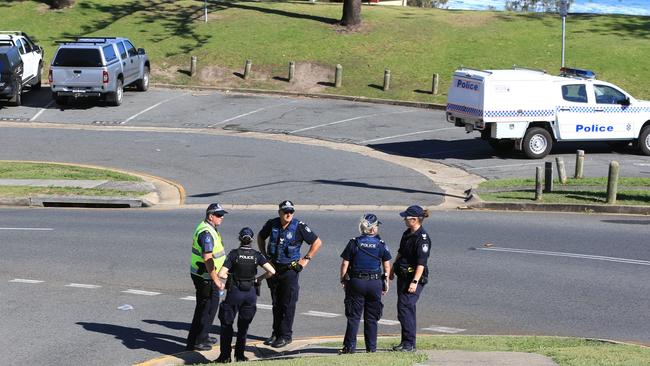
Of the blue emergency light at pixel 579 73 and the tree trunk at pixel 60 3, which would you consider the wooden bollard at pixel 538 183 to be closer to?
the blue emergency light at pixel 579 73

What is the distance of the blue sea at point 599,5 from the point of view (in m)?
92.8

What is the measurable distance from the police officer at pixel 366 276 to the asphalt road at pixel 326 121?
15.9 m

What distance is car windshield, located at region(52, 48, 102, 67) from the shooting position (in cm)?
3762

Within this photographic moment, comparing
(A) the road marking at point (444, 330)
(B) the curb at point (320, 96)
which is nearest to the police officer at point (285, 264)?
(A) the road marking at point (444, 330)

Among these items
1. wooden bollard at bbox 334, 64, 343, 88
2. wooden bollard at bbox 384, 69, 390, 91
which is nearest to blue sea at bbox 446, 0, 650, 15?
wooden bollard at bbox 334, 64, 343, 88

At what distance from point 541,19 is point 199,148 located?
23246 mm

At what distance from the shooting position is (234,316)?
12.6 m

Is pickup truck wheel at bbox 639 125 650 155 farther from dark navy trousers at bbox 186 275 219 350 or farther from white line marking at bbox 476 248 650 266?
dark navy trousers at bbox 186 275 219 350

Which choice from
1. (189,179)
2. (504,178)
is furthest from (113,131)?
(504,178)

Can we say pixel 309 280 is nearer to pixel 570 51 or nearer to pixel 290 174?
pixel 290 174

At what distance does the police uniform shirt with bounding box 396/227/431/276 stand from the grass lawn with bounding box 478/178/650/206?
38.6ft

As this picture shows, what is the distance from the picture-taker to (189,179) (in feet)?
90.9

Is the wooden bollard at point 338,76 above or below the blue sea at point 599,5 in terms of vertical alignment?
below

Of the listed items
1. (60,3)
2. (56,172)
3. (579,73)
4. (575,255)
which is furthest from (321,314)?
(60,3)
